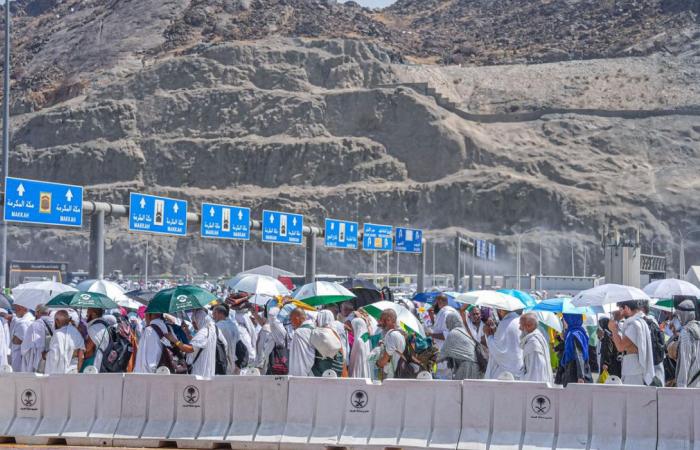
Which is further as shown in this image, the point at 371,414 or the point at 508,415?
the point at 371,414

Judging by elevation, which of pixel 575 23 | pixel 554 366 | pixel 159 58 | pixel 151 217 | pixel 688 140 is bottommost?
pixel 554 366

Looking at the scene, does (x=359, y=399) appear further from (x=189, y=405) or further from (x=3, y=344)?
(x=3, y=344)

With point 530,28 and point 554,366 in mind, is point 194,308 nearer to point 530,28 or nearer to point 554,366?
point 554,366

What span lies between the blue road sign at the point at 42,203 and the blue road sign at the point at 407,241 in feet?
86.9

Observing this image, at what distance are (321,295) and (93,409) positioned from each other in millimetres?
5411

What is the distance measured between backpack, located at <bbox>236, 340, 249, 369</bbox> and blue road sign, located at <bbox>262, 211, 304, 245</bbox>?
22.9 m

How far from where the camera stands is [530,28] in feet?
538

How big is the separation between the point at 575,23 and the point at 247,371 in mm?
150929

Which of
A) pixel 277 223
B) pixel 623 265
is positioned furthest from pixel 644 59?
pixel 277 223

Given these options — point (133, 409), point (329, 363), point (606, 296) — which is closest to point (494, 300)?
point (606, 296)

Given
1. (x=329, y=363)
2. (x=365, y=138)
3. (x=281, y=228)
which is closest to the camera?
(x=329, y=363)

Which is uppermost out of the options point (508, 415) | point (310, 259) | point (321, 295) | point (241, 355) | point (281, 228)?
point (281, 228)

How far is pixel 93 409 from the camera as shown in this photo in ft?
42.5

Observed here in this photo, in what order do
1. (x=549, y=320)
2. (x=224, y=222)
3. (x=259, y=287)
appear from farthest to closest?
(x=224, y=222) → (x=259, y=287) → (x=549, y=320)
